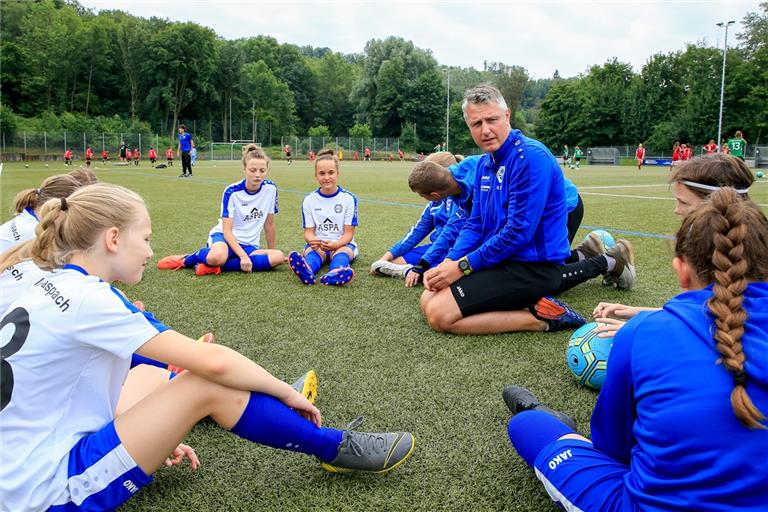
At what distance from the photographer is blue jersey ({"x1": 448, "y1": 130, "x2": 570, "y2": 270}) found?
406 cm

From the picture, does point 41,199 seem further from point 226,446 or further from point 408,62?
point 408,62

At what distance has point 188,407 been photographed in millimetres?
1978

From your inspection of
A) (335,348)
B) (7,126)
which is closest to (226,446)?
(335,348)

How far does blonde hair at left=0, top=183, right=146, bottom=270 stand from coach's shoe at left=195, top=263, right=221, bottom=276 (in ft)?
13.9

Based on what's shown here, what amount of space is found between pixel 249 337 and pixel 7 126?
52.3m

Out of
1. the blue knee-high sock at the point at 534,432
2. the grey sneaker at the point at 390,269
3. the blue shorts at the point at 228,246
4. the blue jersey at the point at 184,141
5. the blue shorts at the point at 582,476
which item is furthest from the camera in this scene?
the blue jersey at the point at 184,141

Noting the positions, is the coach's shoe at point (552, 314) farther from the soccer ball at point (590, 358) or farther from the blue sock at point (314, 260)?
the blue sock at point (314, 260)

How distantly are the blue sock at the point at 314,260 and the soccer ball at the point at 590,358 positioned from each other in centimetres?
354

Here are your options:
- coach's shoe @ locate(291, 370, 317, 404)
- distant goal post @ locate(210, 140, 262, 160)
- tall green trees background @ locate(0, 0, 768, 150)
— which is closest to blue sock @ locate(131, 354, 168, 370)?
coach's shoe @ locate(291, 370, 317, 404)

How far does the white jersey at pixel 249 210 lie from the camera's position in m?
6.59

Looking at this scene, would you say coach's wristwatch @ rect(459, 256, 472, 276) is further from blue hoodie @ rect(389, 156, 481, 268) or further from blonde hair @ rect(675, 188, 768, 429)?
blonde hair @ rect(675, 188, 768, 429)

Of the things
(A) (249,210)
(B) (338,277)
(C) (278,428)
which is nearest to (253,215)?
(A) (249,210)

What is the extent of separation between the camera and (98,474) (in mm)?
1847

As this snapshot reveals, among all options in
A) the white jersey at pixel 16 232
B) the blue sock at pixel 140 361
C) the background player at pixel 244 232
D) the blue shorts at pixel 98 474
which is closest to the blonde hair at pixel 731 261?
the blue shorts at pixel 98 474
